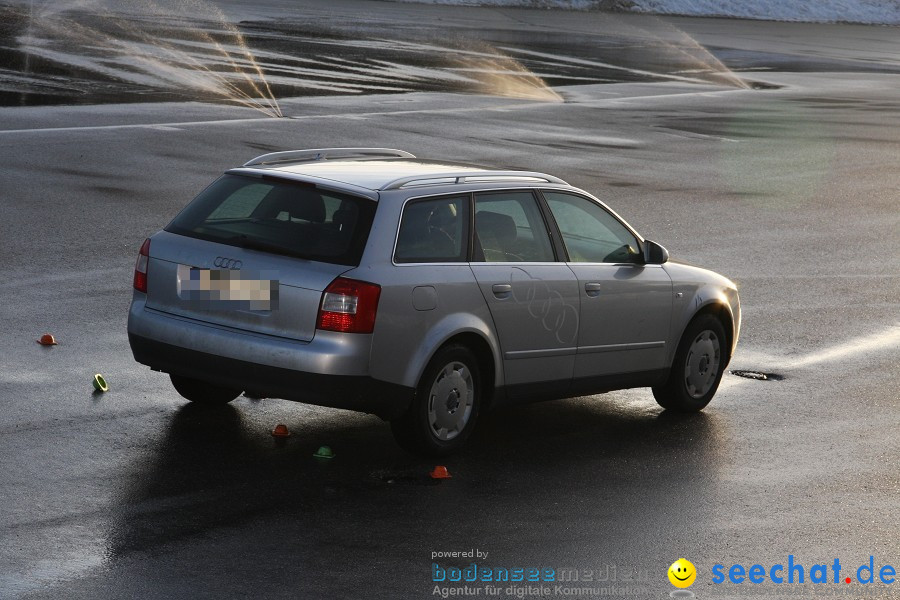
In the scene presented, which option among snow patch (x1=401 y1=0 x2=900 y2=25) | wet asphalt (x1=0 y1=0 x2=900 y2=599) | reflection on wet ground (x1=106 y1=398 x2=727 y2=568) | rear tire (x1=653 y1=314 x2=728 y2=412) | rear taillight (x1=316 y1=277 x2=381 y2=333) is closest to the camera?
wet asphalt (x1=0 y1=0 x2=900 y2=599)

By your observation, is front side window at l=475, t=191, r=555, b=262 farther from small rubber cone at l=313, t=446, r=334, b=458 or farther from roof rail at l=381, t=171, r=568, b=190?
small rubber cone at l=313, t=446, r=334, b=458

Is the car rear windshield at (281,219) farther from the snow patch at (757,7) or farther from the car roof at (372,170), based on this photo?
the snow patch at (757,7)

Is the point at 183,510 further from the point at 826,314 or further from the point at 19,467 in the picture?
the point at 826,314

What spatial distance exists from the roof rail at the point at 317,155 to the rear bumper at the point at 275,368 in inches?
46.1

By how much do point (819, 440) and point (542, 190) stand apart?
219 centimetres

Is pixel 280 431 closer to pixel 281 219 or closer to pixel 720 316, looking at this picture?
pixel 281 219

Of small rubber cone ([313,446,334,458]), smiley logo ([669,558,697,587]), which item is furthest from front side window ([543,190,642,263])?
smiley logo ([669,558,697,587])

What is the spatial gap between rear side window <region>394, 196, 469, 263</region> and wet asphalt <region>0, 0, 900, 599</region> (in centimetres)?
109

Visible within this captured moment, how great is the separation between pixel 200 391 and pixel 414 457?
1.44 m

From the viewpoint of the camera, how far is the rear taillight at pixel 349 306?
720 cm

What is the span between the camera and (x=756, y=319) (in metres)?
11.9

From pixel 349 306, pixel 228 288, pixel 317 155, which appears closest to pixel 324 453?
pixel 349 306

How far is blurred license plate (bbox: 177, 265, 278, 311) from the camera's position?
7348mm

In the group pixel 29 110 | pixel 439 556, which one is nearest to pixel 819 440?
pixel 439 556
